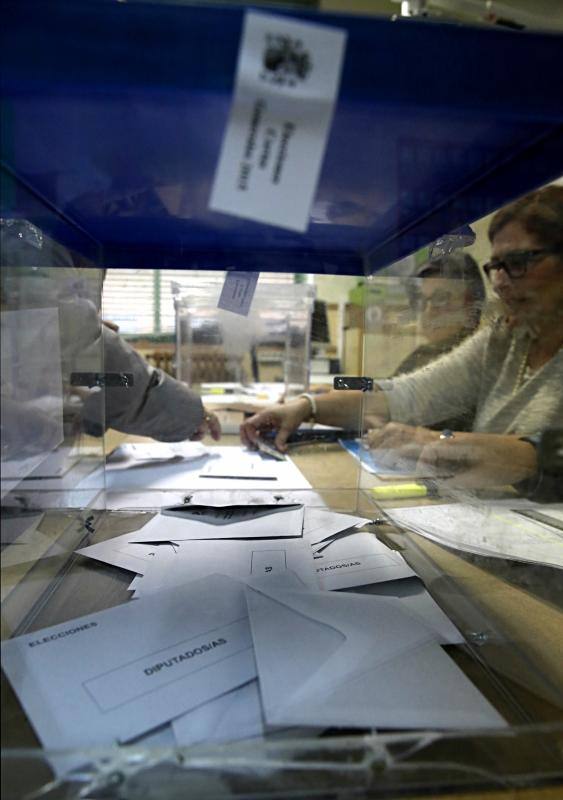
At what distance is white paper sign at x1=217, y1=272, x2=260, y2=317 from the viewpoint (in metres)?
0.90

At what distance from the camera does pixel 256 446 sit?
126cm

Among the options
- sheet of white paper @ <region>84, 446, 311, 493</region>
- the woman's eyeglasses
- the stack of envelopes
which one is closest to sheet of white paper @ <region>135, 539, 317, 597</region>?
the stack of envelopes

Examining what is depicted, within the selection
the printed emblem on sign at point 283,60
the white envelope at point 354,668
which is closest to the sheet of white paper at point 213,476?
the white envelope at point 354,668

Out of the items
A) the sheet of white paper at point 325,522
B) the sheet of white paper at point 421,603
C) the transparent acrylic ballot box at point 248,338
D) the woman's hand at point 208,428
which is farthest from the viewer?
the woman's hand at point 208,428

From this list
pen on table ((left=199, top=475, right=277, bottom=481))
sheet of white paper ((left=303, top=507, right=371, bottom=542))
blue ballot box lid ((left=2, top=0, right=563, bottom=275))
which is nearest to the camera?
blue ballot box lid ((left=2, top=0, right=563, bottom=275))

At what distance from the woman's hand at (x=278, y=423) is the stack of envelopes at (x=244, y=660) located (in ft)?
2.25

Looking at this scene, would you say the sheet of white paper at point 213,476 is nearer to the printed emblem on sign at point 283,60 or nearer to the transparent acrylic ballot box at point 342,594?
the transparent acrylic ballot box at point 342,594

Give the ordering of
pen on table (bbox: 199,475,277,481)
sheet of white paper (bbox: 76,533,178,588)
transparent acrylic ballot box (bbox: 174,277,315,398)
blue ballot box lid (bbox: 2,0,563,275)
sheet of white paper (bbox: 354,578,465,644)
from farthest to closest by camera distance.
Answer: transparent acrylic ballot box (bbox: 174,277,315,398) < pen on table (bbox: 199,475,277,481) < sheet of white paper (bbox: 76,533,178,588) < sheet of white paper (bbox: 354,578,465,644) < blue ballot box lid (bbox: 2,0,563,275)

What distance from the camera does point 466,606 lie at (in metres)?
0.53

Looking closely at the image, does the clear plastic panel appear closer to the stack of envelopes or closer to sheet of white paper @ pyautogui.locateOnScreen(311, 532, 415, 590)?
the stack of envelopes

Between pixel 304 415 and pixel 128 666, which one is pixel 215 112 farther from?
pixel 304 415

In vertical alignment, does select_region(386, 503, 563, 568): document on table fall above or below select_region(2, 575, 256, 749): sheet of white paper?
below

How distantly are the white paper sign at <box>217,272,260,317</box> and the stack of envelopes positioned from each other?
1.70 feet

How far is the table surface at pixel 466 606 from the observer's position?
1.23 feet
